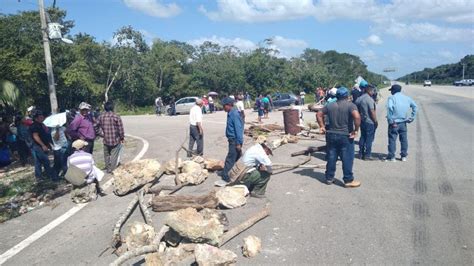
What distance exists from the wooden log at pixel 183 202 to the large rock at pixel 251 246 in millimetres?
1534

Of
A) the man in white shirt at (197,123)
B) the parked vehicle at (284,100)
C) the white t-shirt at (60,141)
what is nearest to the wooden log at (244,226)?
the man in white shirt at (197,123)

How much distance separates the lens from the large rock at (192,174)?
329 inches

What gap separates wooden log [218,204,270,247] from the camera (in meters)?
5.38

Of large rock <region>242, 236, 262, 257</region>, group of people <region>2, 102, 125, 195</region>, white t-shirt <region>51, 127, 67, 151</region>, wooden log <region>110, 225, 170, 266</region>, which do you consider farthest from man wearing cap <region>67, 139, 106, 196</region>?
large rock <region>242, 236, 262, 257</region>

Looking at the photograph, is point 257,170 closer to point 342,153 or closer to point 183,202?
point 183,202

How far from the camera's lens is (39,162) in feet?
31.5

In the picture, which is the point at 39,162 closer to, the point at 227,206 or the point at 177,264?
the point at 227,206

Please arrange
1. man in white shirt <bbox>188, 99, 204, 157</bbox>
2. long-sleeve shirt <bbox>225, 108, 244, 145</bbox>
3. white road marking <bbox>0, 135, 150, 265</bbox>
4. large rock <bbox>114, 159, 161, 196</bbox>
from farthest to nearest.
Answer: man in white shirt <bbox>188, 99, 204, 157</bbox>, long-sleeve shirt <bbox>225, 108, 244, 145</bbox>, large rock <bbox>114, 159, 161, 196</bbox>, white road marking <bbox>0, 135, 150, 265</bbox>

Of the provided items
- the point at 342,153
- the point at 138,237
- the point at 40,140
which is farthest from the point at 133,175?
the point at 342,153

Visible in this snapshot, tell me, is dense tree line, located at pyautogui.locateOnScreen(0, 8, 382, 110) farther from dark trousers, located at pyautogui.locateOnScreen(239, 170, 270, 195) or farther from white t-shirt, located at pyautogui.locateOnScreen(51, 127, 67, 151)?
dark trousers, located at pyautogui.locateOnScreen(239, 170, 270, 195)

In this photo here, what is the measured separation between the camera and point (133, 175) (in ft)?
27.0

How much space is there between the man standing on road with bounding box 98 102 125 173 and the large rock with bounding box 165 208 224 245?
4841 mm

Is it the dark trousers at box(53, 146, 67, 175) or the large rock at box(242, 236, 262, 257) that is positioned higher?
the dark trousers at box(53, 146, 67, 175)

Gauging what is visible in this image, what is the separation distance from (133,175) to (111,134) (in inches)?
74.0
